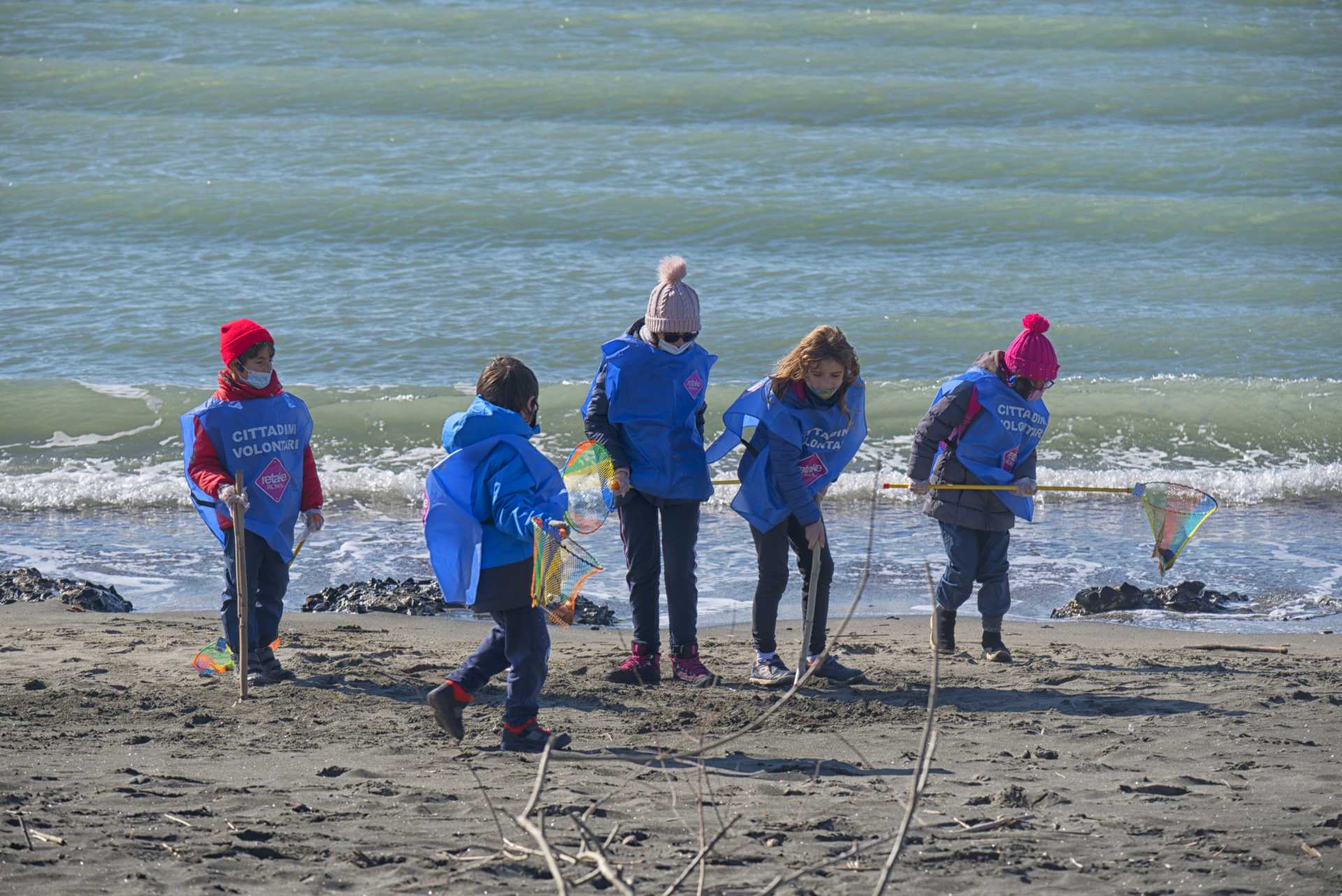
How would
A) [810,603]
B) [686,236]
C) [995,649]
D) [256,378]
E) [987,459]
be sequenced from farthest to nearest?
[686,236] < [995,649] < [987,459] < [256,378] < [810,603]

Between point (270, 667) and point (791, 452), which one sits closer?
point (791, 452)

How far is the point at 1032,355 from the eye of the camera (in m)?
6.05

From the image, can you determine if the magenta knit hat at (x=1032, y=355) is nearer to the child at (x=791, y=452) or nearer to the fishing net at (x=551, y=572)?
the child at (x=791, y=452)

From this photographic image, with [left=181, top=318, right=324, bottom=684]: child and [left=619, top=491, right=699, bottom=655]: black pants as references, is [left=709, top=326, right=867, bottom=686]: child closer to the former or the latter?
[left=619, top=491, right=699, bottom=655]: black pants

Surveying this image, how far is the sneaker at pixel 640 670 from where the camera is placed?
5785mm

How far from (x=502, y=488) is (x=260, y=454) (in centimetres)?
146

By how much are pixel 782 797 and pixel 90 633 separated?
11.9ft

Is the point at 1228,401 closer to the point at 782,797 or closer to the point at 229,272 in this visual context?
the point at 782,797

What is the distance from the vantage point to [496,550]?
4.71 meters

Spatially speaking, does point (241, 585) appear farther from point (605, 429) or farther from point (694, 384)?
point (694, 384)

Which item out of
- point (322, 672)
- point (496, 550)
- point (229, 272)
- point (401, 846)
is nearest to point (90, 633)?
point (322, 672)

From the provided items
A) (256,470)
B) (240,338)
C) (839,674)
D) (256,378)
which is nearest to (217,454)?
(256,470)

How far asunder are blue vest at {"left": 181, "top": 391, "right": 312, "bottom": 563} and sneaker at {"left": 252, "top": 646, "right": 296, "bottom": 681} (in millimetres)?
381

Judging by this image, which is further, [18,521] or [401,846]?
[18,521]
